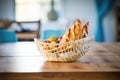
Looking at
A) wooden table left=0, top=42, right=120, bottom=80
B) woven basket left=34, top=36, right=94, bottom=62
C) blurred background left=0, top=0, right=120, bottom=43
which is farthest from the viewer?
blurred background left=0, top=0, right=120, bottom=43

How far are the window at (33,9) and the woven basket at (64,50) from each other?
4457 millimetres

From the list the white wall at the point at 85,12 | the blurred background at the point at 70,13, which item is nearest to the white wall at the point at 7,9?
the blurred background at the point at 70,13

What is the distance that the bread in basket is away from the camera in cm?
130

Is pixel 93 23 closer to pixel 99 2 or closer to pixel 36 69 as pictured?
pixel 99 2

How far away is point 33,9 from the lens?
578 centimetres

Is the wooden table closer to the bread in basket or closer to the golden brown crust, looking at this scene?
the bread in basket

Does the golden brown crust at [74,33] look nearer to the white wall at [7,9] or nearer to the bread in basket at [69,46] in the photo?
the bread in basket at [69,46]

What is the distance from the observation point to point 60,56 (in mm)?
1314

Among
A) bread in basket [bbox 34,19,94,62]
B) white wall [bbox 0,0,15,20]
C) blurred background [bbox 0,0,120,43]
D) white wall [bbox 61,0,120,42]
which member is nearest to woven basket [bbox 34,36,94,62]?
bread in basket [bbox 34,19,94,62]

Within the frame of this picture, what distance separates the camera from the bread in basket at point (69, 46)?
1302 mm

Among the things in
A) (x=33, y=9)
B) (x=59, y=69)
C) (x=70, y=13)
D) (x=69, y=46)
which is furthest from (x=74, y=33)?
(x=33, y=9)

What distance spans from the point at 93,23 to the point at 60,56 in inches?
177

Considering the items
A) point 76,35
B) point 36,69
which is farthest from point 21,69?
point 76,35

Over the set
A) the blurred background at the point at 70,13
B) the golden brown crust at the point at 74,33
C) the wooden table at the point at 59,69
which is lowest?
the wooden table at the point at 59,69
